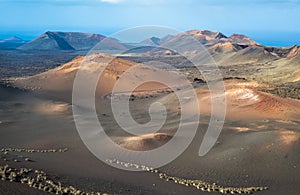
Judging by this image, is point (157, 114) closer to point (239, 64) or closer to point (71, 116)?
point (71, 116)

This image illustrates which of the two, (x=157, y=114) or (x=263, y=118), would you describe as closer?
(x=263, y=118)

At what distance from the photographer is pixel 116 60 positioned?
71938 mm

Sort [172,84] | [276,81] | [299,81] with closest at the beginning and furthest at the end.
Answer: [172,84], [299,81], [276,81]

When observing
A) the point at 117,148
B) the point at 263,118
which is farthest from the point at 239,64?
the point at 117,148

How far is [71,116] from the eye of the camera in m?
37.6

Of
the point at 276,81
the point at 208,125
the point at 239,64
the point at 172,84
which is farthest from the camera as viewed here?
the point at 239,64

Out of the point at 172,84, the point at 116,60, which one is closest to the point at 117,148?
the point at 172,84

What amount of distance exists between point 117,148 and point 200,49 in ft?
428

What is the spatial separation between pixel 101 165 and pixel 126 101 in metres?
27.4

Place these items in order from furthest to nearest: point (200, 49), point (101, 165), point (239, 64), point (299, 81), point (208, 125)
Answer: point (200, 49) < point (239, 64) < point (299, 81) < point (208, 125) < point (101, 165)

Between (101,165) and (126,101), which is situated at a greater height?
(101,165)

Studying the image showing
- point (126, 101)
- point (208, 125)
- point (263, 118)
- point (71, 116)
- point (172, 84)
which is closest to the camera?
point (208, 125)

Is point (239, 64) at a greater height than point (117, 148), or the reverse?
point (117, 148)

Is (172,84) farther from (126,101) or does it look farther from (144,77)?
(126,101)
